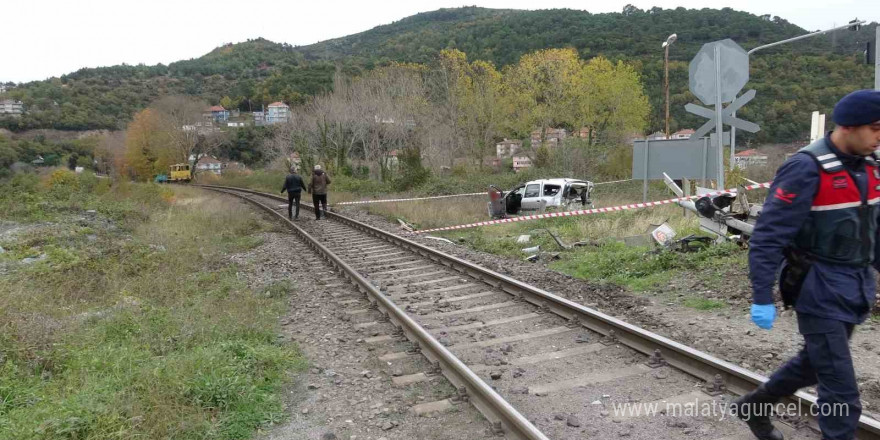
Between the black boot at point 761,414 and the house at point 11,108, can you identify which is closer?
the black boot at point 761,414

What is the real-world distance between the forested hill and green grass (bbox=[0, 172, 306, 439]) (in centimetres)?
1803

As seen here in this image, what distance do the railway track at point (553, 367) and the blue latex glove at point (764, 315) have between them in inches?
38.6

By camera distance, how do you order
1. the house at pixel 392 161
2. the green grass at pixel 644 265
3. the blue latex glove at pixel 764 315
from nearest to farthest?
1. the blue latex glove at pixel 764 315
2. the green grass at pixel 644 265
3. the house at pixel 392 161

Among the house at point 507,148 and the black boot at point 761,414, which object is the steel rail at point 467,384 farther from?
the house at point 507,148

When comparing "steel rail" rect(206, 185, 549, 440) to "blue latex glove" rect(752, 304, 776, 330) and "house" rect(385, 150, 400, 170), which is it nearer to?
"blue latex glove" rect(752, 304, 776, 330)

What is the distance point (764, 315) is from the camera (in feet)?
8.34

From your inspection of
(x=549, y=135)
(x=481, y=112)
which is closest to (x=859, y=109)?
(x=481, y=112)

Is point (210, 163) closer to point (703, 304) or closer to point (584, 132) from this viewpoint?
point (584, 132)

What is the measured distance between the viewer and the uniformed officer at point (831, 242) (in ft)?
7.97

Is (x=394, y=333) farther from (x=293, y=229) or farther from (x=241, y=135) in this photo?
(x=241, y=135)

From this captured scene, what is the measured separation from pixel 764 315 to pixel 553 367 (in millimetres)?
2102

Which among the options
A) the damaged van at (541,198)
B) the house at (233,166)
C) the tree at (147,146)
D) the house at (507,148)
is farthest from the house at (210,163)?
the damaged van at (541,198)

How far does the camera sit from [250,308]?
21.7 feet

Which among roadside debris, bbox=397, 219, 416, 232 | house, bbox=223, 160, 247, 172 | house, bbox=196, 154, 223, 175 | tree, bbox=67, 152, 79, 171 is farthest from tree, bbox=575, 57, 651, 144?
tree, bbox=67, 152, 79, 171
